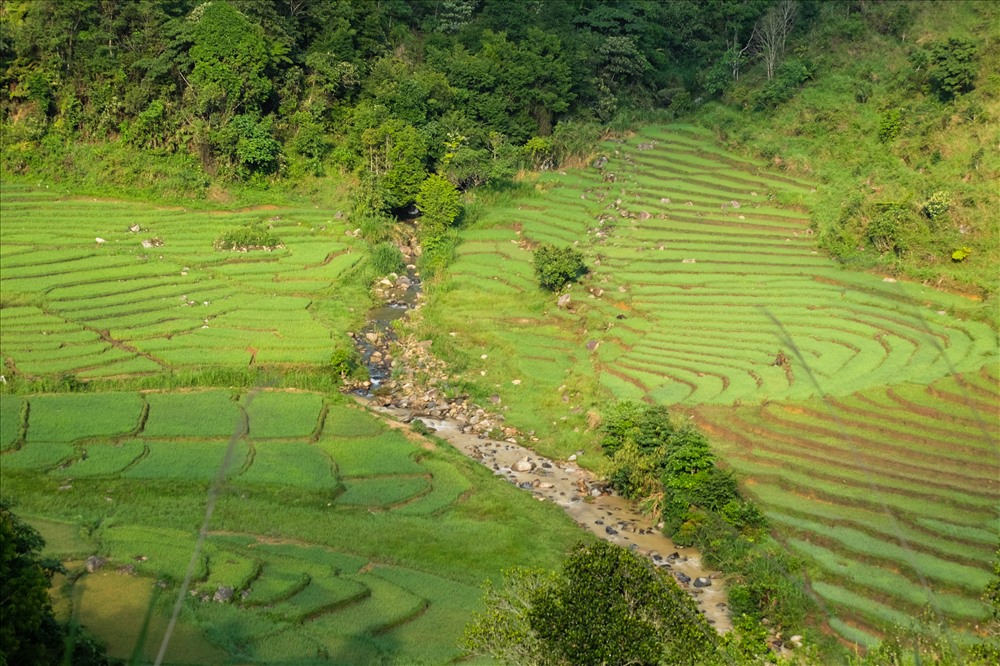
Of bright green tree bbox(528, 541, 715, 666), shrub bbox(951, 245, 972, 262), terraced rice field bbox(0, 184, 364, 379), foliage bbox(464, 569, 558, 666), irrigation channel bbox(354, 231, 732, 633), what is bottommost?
irrigation channel bbox(354, 231, 732, 633)

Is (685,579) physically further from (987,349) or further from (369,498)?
(987,349)

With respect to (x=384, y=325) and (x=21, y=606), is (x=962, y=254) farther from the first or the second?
(x=21, y=606)

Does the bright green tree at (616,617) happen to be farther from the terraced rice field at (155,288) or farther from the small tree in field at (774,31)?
the small tree in field at (774,31)

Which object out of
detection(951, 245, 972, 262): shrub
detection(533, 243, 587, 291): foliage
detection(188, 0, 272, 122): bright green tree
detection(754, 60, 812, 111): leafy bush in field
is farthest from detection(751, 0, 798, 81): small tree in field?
detection(188, 0, 272, 122): bright green tree

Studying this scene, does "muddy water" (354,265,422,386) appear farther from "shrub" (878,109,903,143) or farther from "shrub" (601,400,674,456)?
"shrub" (878,109,903,143)

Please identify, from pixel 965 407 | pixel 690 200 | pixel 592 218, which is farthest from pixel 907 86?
pixel 965 407

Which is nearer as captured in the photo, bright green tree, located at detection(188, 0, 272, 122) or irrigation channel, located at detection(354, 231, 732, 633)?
irrigation channel, located at detection(354, 231, 732, 633)

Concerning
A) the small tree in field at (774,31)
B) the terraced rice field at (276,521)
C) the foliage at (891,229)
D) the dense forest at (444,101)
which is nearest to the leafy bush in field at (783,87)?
the dense forest at (444,101)
